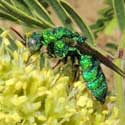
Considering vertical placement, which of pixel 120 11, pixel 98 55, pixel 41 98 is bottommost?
pixel 41 98

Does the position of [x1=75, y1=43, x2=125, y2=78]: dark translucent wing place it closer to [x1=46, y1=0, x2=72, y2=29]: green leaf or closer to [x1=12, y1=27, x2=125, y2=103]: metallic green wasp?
[x1=12, y1=27, x2=125, y2=103]: metallic green wasp

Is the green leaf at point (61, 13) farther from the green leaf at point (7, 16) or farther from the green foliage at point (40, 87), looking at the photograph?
the green leaf at point (7, 16)

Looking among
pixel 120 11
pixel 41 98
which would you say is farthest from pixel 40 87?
pixel 120 11

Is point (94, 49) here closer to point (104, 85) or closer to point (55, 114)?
point (104, 85)

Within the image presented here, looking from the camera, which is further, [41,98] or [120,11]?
[120,11]

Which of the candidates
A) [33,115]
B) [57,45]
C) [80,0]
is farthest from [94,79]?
[80,0]

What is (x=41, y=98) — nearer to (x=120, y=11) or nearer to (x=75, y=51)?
(x=75, y=51)

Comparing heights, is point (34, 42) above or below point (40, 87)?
above
